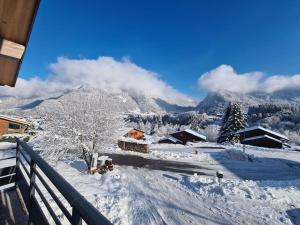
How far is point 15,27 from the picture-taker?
3371 millimetres

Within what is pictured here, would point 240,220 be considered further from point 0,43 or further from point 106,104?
point 106,104

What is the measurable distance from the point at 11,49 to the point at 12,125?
50922 millimetres

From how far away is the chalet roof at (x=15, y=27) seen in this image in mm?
2793

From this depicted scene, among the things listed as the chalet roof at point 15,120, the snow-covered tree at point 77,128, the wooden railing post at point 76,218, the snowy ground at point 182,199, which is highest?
the chalet roof at point 15,120

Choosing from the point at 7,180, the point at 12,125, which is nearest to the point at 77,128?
the point at 7,180

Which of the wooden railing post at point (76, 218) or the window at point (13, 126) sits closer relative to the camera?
the wooden railing post at point (76, 218)

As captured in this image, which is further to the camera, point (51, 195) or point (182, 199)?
point (182, 199)

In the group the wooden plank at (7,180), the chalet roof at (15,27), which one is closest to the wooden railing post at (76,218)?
the chalet roof at (15,27)

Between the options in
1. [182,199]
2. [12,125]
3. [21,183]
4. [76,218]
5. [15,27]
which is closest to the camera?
[76,218]

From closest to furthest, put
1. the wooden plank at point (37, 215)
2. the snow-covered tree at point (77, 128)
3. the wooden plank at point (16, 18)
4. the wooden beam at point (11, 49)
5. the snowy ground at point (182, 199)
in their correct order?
the wooden plank at point (16, 18) < the wooden plank at point (37, 215) < the wooden beam at point (11, 49) < the snowy ground at point (182, 199) < the snow-covered tree at point (77, 128)

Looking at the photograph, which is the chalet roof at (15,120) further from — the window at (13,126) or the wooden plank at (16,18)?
the wooden plank at (16,18)

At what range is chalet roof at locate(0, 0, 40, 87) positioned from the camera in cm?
279

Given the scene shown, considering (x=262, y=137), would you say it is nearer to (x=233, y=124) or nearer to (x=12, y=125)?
(x=233, y=124)

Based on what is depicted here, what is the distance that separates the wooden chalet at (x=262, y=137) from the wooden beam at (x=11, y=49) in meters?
56.1
